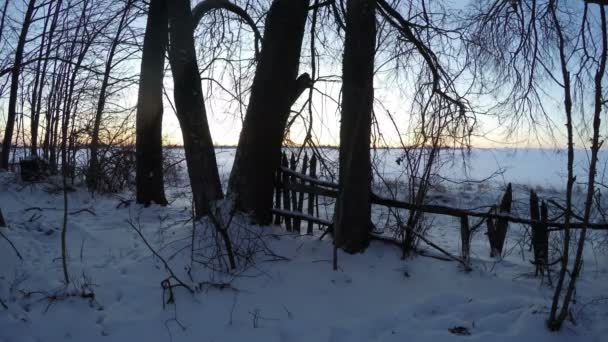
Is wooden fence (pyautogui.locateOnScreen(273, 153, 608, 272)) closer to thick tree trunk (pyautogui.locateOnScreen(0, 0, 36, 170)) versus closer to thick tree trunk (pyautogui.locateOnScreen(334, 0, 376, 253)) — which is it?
thick tree trunk (pyautogui.locateOnScreen(334, 0, 376, 253))

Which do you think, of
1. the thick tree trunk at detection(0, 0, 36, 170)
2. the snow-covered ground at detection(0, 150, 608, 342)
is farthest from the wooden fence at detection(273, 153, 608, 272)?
the thick tree trunk at detection(0, 0, 36, 170)

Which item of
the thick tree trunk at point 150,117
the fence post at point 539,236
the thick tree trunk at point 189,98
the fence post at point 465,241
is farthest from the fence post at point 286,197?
the thick tree trunk at point 150,117

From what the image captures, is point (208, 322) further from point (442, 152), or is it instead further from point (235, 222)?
point (442, 152)

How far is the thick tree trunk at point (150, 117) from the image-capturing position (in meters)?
7.56

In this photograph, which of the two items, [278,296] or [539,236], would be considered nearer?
[278,296]

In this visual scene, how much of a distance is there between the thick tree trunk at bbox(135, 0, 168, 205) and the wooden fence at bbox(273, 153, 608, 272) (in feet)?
10.5

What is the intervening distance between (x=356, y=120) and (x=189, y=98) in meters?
2.40

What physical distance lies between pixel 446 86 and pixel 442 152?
0.93 m

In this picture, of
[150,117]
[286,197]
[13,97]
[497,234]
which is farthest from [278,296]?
[13,97]

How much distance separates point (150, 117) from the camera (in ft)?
25.2

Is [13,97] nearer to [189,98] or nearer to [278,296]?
[189,98]

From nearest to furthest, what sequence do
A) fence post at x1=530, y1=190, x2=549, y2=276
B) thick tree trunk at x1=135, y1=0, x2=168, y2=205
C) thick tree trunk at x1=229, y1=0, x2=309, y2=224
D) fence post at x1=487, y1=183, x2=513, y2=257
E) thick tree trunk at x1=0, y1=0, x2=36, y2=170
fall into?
fence post at x1=530, y1=190, x2=549, y2=276, fence post at x1=487, y1=183, x2=513, y2=257, thick tree trunk at x1=229, y1=0, x2=309, y2=224, thick tree trunk at x1=135, y1=0, x2=168, y2=205, thick tree trunk at x1=0, y1=0, x2=36, y2=170

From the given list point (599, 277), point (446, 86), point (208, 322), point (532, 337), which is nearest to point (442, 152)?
point (446, 86)

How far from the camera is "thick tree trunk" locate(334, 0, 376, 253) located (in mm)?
4289
